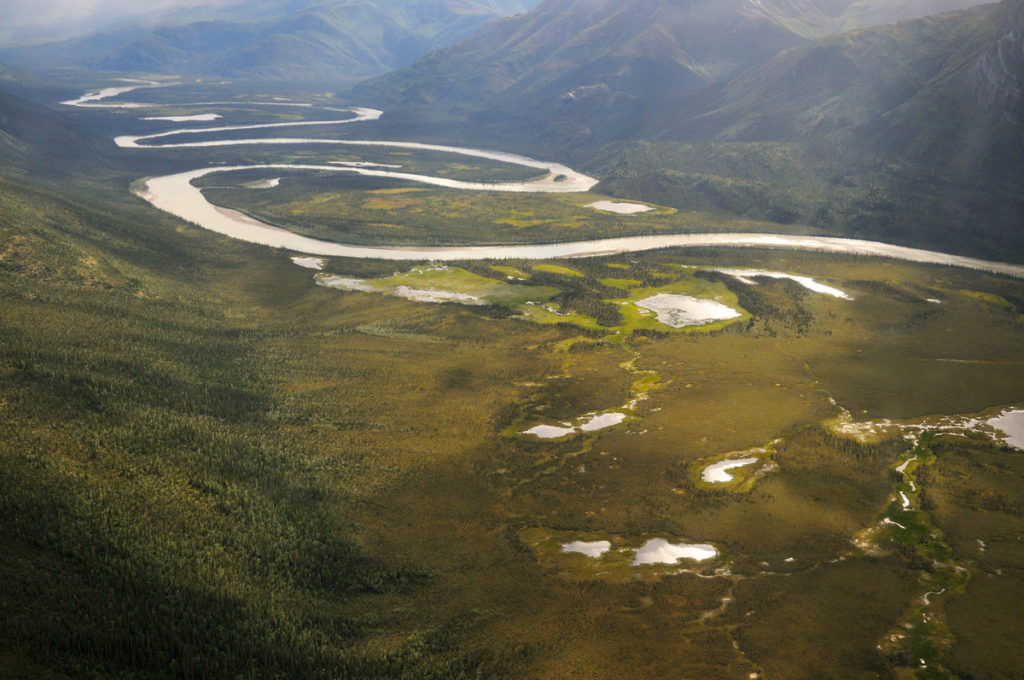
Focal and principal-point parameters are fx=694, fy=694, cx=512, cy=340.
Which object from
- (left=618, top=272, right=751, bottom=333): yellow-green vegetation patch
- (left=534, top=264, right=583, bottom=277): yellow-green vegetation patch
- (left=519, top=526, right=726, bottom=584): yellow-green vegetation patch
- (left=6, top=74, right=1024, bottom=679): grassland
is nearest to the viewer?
(left=6, top=74, right=1024, bottom=679): grassland

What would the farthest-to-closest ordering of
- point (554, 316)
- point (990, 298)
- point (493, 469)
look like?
point (990, 298)
point (554, 316)
point (493, 469)

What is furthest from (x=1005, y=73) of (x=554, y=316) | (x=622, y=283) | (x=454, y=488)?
(x=454, y=488)

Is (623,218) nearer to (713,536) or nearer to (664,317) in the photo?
(664,317)

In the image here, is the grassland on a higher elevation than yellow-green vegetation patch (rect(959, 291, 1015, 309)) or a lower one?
higher

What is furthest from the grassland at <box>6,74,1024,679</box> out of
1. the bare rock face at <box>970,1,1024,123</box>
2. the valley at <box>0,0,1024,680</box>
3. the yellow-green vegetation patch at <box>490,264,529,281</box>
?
the bare rock face at <box>970,1,1024,123</box>

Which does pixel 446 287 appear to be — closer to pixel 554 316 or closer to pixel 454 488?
pixel 554 316

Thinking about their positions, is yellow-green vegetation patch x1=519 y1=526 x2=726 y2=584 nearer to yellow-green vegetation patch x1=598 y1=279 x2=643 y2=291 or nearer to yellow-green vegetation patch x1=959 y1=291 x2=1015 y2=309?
yellow-green vegetation patch x1=598 y1=279 x2=643 y2=291

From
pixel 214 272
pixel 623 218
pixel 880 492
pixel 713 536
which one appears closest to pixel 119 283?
pixel 214 272
